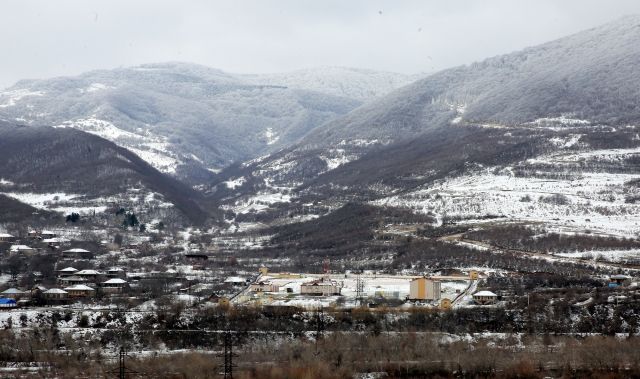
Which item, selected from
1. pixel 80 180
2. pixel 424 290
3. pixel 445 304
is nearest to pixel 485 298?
pixel 445 304

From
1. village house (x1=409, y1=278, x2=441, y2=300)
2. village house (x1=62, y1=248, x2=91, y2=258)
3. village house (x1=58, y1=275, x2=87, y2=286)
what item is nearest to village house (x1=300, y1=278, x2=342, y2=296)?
village house (x1=409, y1=278, x2=441, y2=300)

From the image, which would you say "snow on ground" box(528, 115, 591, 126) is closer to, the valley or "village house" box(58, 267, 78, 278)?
the valley

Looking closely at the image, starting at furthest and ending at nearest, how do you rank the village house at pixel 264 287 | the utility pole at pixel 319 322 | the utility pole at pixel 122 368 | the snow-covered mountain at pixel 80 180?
1. the snow-covered mountain at pixel 80 180
2. the village house at pixel 264 287
3. the utility pole at pixel 319 322
4. the utility pole at pixel 122 368

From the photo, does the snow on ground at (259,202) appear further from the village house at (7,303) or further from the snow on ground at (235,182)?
the village house at (7,303)

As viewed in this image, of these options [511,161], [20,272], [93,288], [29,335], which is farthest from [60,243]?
[511,161]

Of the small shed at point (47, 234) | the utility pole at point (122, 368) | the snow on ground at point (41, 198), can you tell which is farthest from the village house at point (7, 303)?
the snow on ground at point (41, 198)

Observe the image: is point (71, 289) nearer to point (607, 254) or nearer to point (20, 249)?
point (20, 249)

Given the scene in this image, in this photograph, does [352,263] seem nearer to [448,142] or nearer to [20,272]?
[20,272]
